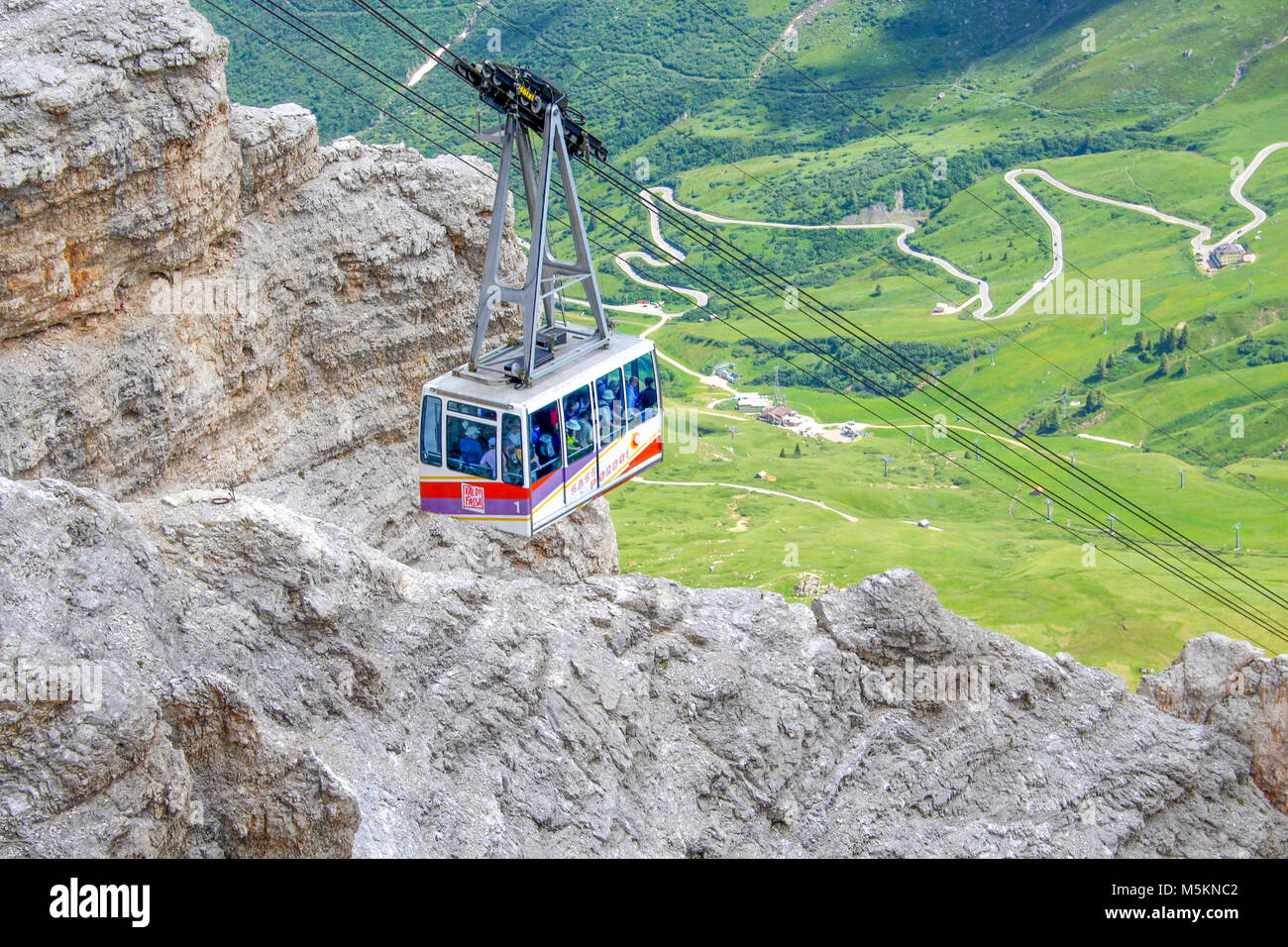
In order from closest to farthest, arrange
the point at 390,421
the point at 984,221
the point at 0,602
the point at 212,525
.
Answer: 1. the point at 0,602
2. the point at 212,525
3. the point at 390,421
4. the point at 984,221

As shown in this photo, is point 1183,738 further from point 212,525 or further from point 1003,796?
point 212,525

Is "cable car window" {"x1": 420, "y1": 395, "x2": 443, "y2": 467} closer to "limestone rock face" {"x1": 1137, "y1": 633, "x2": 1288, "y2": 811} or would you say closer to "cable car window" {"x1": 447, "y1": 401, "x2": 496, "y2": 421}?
"cable car window" {"x1": 447, "y1": 401, "x2": 496, "y2": 421}

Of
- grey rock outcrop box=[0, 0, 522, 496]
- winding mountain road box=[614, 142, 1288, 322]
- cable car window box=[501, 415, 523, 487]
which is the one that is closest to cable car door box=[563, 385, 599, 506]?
cable car window box=[501, 415, 523, 487]

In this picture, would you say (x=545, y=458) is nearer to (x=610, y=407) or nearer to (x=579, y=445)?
(x=579, y=445)

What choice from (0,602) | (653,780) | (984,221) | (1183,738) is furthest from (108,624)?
(984,221)

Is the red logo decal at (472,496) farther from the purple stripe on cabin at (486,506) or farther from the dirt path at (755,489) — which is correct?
the dirt path at (755,489)

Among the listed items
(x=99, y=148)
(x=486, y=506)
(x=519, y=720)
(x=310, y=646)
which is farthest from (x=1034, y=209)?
(x=310, y=646)

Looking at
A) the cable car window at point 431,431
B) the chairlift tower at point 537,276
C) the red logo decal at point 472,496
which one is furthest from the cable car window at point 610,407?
the cable car window at point 431,431
